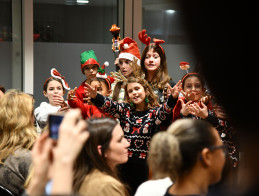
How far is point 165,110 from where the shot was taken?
267cm

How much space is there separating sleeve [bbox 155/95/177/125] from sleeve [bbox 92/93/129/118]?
0.97 feet

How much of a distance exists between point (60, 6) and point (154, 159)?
3.59 meters

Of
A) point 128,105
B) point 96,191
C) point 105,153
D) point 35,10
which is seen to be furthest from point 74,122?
point 35,10

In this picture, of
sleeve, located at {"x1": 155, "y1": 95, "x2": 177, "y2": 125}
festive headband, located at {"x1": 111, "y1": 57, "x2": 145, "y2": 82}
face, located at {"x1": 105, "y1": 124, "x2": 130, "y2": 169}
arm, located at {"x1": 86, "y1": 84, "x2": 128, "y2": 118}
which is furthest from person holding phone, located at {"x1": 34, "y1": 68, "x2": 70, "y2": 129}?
face, located at {"x1": 105, "y1": 124, "x2": 130, "y2": 169}

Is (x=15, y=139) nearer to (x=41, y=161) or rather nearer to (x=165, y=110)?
(x=165, y=110)

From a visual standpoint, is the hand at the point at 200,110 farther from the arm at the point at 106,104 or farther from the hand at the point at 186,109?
the arm at the point at 106,104

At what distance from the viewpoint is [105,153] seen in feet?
5.34

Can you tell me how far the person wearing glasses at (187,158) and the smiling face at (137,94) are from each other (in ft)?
5.67

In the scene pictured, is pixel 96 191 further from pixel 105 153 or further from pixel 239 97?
pixel 239 97

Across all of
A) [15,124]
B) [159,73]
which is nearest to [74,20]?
[159,73]

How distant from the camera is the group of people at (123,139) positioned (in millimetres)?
Result: 677

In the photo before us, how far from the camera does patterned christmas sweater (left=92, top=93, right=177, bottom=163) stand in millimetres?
2797

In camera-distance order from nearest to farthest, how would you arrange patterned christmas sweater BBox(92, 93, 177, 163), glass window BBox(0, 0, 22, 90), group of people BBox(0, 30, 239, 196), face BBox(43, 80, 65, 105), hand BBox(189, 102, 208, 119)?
group of people BBox(0, 30, 239, 196) < hand BBox(189, 102, 208, 119) < patterned christmas sweater BBox(92, 93, 177, 163) < face BBox(43, 80, 65, 105) < glass window BBox(0, 0, 22, 90)

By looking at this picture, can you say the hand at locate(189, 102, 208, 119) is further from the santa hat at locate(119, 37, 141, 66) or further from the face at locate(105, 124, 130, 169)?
the santa hat at locate(119, 37, 141, 66)
